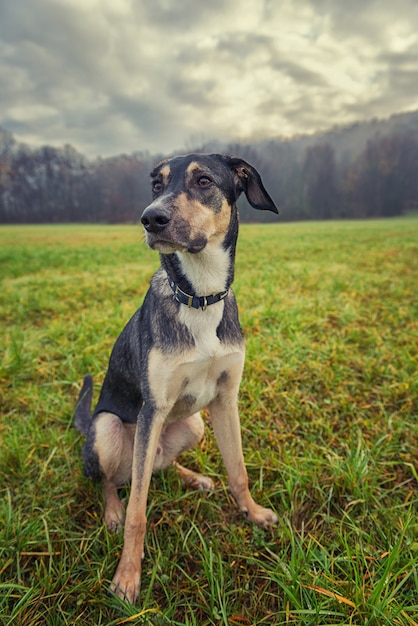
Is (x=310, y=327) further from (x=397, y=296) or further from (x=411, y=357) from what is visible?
(x=397, y=296)

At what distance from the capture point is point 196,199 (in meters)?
1.95

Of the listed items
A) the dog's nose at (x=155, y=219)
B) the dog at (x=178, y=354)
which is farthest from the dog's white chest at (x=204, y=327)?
the dog's nose at (x=155, y=219)

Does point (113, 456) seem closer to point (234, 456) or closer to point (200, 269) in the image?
point (234, 456)

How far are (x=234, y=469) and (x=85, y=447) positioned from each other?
937mm

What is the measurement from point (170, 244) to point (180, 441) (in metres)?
1.36

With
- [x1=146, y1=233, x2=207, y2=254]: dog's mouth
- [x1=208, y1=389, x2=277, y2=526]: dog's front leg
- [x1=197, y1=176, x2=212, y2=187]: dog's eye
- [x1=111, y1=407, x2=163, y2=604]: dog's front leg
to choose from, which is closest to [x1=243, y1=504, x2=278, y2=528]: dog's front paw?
[x1=208, y1=389, x2=277, y2=526]: dog's front leg

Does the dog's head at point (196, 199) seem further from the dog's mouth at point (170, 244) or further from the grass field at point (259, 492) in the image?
the grass field at point (259, 492)

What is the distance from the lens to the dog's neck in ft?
6.64

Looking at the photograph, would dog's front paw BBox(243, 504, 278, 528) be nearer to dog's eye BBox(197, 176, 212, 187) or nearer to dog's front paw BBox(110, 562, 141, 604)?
dog's front paw BBox(110, 562, 141, 604)

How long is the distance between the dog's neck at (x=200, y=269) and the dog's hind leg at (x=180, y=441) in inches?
37.8

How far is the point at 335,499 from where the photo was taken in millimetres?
2352

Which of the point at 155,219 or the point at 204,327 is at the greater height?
the point at 155,219

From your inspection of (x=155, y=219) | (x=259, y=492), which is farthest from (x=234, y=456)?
(x=155, y=219)

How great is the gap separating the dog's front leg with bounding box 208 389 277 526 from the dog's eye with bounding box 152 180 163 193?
1309 mm
